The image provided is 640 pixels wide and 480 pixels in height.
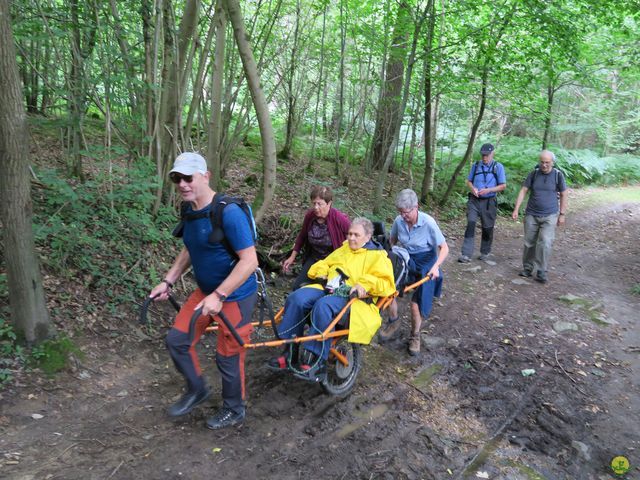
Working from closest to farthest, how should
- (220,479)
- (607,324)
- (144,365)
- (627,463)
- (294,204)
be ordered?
(220,479), (627,463), (144,365), (607,324), (294,204)

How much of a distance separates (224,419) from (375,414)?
136cm

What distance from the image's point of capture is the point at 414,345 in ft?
18.0

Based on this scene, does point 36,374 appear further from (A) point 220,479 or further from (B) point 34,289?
(A) point 220,479

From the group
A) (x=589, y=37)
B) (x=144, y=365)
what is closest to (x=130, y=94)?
(x=144, y=365)

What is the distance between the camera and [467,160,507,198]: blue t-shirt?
28.8 feet

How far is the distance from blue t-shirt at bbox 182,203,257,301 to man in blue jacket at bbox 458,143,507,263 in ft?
21.1

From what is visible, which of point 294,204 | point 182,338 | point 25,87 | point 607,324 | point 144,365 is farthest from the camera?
point 294,204

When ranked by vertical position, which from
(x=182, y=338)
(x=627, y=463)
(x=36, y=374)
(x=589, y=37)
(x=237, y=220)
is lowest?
(x=627, y=463)

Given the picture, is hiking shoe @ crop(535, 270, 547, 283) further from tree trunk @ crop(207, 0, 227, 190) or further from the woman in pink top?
tree trunk @ crop(207, 0, 227, 190)

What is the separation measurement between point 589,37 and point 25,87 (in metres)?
15.1

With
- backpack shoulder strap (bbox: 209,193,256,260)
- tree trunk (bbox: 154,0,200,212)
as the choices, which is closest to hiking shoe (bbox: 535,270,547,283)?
tree trunk (bbox: 154,0,200,212)

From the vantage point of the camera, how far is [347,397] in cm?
443

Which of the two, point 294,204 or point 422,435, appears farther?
point 294,204

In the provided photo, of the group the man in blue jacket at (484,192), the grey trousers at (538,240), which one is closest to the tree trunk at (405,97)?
the man in blue jacket at (484,192)
